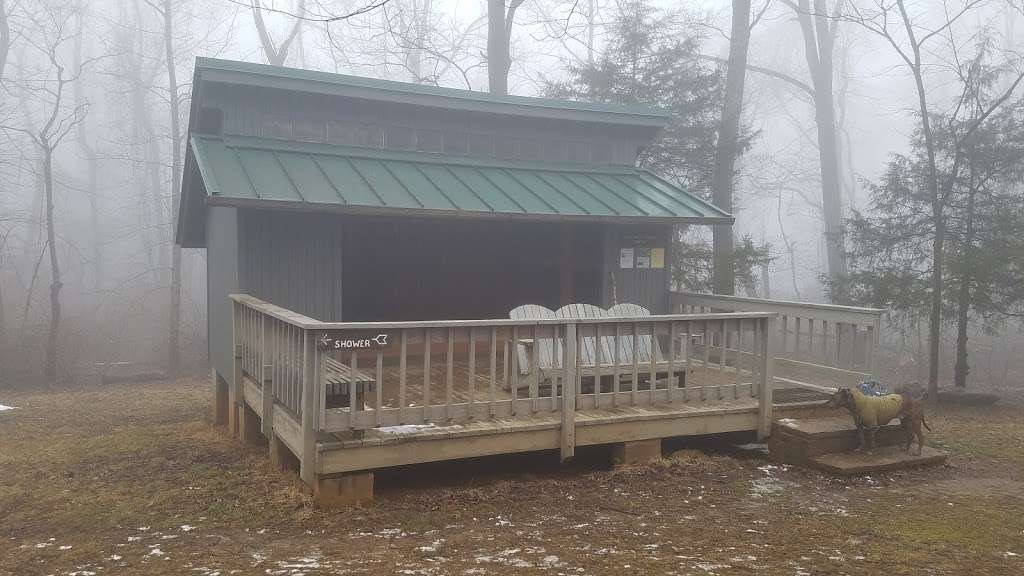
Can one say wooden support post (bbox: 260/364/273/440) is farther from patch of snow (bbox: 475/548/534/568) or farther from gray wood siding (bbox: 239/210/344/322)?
patch of snow (bbox: 475/548/534/568)

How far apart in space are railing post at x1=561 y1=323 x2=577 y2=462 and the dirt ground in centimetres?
30

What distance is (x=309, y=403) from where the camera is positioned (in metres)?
4.89

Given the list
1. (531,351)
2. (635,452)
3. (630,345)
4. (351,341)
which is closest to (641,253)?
(630,345)

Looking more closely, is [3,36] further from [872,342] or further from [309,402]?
[872,342]

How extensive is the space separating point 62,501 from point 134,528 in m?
1.16

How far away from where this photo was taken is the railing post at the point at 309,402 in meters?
4.83

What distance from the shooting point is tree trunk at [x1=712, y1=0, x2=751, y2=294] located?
13.8 m

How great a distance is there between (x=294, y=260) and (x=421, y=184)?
1.56 m

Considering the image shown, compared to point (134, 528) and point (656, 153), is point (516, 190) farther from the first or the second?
point (656, 153)

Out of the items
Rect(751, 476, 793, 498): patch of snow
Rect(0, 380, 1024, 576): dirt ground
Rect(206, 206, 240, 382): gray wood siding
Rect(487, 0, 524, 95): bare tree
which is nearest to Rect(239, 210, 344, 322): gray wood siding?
Rect(206, 206, 240, 382): gray wood siding

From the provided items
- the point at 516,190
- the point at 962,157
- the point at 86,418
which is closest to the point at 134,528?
the point at 516,190

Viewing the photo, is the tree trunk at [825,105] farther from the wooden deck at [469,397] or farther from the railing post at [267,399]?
the railing post at [267,399]

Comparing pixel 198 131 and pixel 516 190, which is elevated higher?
pixel 198 131

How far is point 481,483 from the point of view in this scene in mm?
5715
